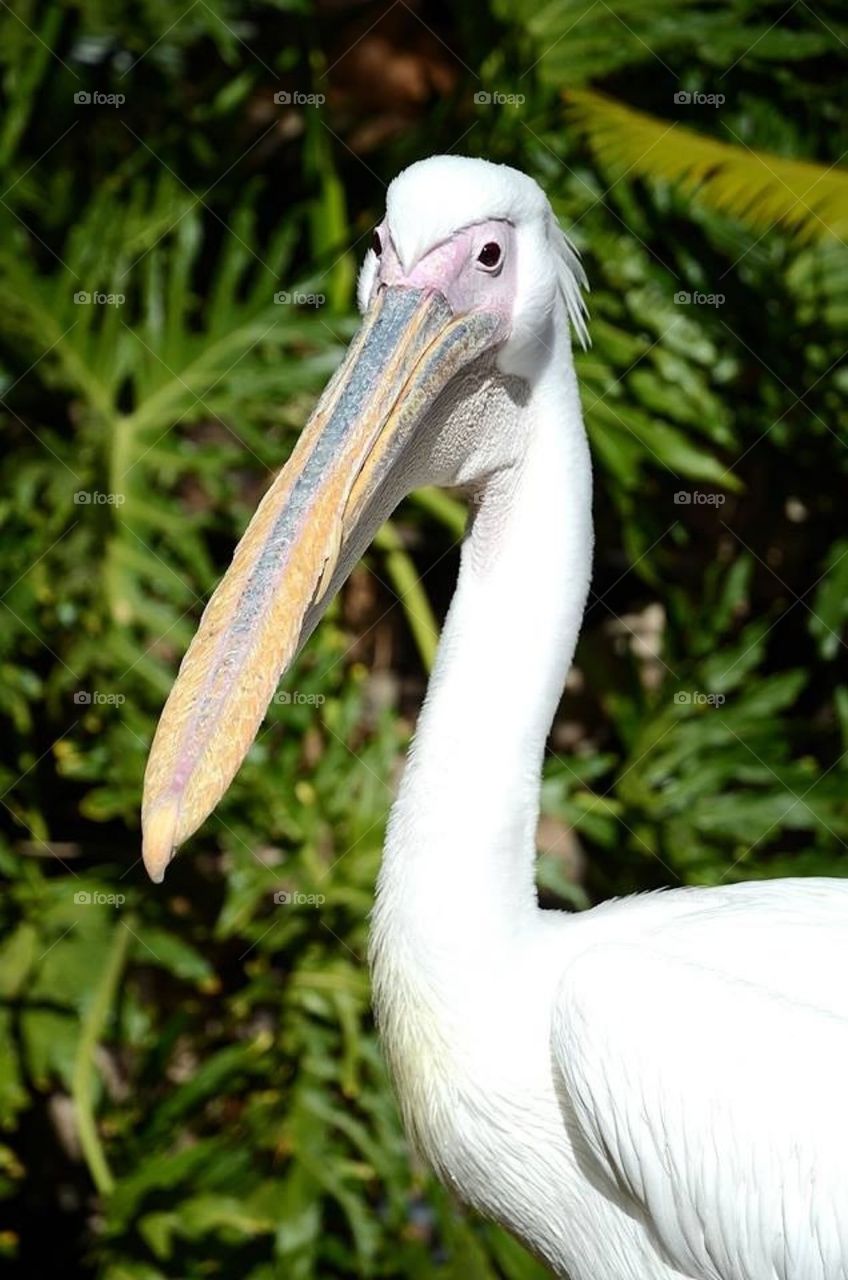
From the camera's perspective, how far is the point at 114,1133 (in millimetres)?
2926

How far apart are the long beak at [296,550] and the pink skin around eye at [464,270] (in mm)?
13

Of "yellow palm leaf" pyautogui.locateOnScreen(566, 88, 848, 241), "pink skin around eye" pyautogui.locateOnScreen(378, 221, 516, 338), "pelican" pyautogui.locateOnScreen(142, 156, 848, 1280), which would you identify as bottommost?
"pelican" pyautogui.locateOnScreen(142, 156, 848, 1280)

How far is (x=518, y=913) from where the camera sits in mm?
1626

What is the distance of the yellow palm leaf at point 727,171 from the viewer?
9.03 feet

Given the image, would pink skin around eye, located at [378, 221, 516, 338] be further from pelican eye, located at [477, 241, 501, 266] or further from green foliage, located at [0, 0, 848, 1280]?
green foliage, located at [0, 0, 848, 1280]

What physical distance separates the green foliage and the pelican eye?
1.25 m

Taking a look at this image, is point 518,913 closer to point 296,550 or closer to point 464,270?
point 296,550

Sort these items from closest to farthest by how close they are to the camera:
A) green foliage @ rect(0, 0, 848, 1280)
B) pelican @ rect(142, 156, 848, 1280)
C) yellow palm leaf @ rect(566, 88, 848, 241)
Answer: pelican @ rect(142, 156, 848, 1280) → yellow palm leaf @ rect(566, 88, 848, 241) → green foliage @ rect(0, 0, 848, 1280)

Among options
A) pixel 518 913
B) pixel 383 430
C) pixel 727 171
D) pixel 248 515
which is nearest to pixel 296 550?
pixel 383 430

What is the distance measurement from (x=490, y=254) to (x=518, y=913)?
2.25 feet

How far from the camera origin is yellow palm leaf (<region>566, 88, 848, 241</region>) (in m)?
2.75

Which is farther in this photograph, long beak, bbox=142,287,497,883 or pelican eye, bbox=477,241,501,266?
pelican eye, bbox=477,241,501,266

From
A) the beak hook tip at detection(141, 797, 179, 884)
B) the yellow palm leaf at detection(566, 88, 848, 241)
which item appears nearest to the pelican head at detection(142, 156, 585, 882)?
the beak hook tip at detection(141, 797, 179, 884)

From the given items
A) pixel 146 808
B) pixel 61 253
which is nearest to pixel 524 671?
pixel 146 808
